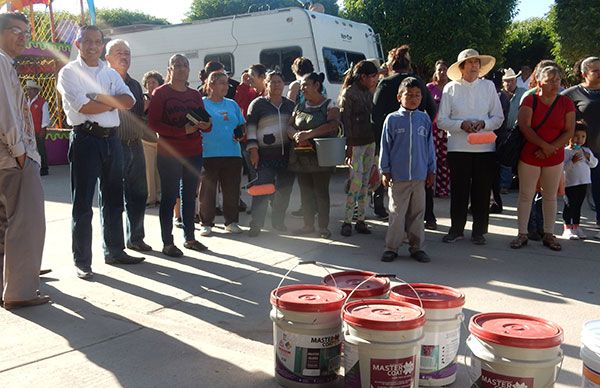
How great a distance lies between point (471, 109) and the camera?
6.06 meters

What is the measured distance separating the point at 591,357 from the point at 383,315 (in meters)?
0.91

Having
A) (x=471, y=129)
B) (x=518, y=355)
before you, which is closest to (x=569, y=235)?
(x=471, y=129)

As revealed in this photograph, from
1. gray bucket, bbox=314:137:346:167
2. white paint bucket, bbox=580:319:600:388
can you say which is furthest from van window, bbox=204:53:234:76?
white paint bucket, bbox=580:319:600:388

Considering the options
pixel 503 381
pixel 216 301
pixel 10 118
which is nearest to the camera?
pixel 503 381

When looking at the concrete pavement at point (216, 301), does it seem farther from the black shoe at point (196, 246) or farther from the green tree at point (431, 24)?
the green tree at point (431, 24)

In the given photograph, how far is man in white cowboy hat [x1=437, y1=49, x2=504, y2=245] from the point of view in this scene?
605cm

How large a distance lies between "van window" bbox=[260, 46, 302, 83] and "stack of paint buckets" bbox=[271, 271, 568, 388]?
10.6 m

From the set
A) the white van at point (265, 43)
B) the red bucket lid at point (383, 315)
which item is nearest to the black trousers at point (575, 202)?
the red bucket lid at point (383, 315)

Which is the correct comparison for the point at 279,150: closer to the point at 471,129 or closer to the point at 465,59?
the point at 471,129

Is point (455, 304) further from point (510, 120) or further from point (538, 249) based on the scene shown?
Answer: point (510, 120)

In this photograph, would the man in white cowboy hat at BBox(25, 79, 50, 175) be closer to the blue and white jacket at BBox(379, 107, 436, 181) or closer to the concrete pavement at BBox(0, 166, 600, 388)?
the concrete pavement at BBox(0, 166, 600, 388)

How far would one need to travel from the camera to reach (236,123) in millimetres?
6523

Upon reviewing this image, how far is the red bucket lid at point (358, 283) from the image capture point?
126 inches

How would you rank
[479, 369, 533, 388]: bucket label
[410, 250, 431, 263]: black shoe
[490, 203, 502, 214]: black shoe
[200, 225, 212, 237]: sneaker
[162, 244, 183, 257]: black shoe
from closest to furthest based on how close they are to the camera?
[479, 369, 533, 388]: bucket label < [410, 250, 431, 263]: black shoe < [162, 244, 183, 257]: black shoe < [200, 225, 212, 237]: sneaker < [490, 203, 502, 214]: black shoe
